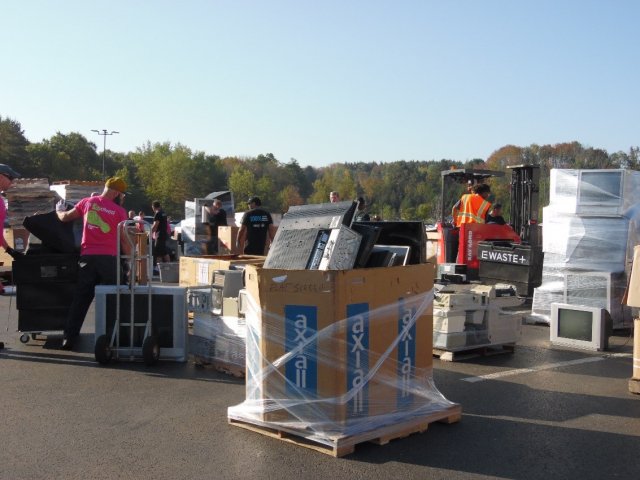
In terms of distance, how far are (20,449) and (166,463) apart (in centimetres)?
110

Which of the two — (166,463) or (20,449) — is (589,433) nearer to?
(166,463)

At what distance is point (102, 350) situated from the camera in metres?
7.15

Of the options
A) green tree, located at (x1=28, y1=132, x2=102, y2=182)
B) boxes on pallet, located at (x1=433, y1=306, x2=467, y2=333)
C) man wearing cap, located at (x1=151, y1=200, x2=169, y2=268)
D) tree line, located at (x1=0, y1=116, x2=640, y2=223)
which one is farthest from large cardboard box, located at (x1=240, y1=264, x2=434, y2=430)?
green tree, located at (x1=28, y1=132, x2=102, y2=182)

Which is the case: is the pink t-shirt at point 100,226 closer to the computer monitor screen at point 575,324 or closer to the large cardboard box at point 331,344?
the large cardboard box at point 331,344

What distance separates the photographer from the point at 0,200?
7996 mm

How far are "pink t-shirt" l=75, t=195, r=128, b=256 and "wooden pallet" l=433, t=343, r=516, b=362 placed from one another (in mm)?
3922

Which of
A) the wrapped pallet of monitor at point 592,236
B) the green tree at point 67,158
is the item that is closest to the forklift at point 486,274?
the wrapped pallet of monitor at point 592,236

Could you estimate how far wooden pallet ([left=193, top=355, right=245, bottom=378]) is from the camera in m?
6.74

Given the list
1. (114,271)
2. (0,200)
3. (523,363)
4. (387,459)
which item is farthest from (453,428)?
(0,200)

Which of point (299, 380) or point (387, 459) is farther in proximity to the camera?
point (299, 380)

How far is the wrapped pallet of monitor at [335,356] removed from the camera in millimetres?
4574

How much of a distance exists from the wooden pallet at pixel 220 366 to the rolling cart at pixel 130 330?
0.45 meters

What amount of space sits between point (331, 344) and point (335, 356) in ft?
0.28

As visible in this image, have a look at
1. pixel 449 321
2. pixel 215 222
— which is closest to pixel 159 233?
pixel 215 222
